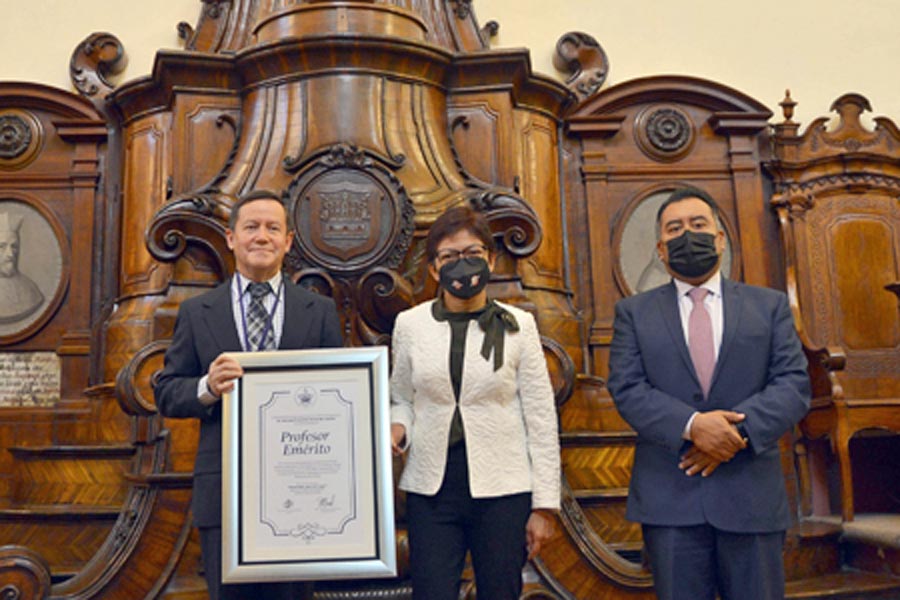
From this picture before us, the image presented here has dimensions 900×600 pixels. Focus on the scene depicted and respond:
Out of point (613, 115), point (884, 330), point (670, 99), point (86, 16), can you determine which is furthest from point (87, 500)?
point (884, 330)

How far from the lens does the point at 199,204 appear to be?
12.1ft

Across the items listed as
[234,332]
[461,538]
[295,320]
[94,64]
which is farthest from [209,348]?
[94,64]

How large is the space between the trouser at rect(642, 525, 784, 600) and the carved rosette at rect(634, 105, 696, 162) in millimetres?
4093

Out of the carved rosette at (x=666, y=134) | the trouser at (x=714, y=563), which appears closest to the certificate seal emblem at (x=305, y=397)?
the trouser at (x=714, y=563)

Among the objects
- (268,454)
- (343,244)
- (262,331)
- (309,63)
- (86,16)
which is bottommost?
(268,454)

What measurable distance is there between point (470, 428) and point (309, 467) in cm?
39

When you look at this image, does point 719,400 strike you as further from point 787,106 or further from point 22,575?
point 787,106

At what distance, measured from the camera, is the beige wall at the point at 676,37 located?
5879mm

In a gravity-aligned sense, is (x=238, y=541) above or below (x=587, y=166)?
below

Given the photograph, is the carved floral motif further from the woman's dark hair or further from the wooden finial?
the wooden finial

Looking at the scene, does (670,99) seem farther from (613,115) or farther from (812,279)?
(812,279)

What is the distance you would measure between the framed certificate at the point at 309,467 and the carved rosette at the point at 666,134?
4242 mm

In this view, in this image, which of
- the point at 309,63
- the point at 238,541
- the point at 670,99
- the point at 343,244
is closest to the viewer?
the point at 238,541

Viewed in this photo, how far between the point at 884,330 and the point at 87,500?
4677mm
